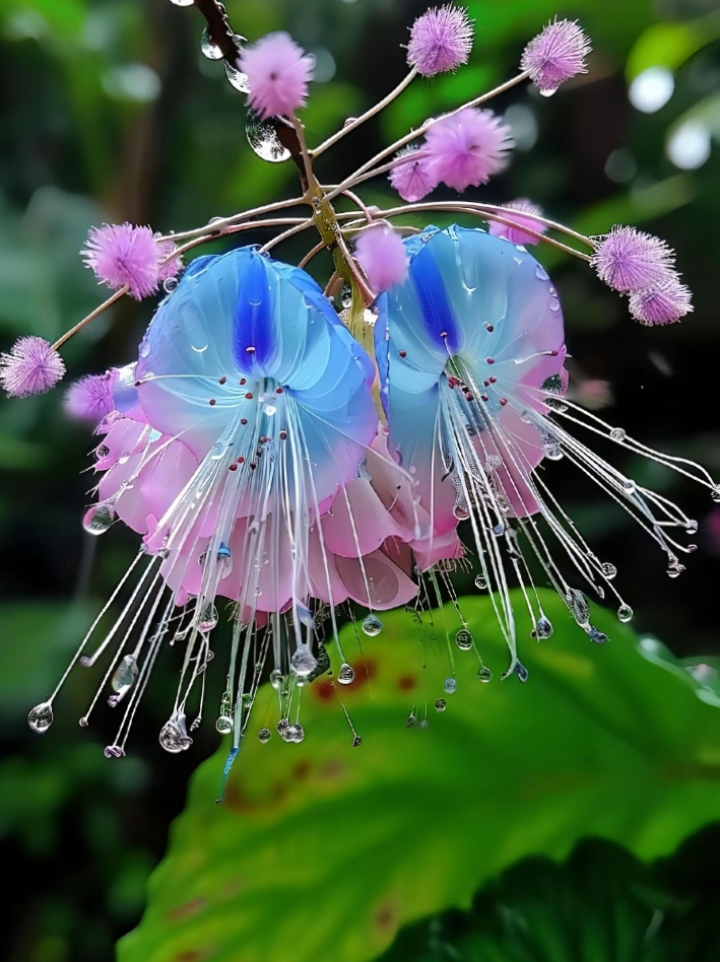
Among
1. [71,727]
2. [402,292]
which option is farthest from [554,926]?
[402,292]

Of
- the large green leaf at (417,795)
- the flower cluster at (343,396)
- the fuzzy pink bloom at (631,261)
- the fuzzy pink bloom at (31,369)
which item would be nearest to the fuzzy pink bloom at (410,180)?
the flower cluster at (343,396)

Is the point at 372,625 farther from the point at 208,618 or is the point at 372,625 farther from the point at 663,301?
the point at 663,301

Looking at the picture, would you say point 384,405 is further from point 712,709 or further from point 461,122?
point 712,709

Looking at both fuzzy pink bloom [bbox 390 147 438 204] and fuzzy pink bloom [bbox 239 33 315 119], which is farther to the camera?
fuzzy pink bloom [bbox 390 147 438 204]

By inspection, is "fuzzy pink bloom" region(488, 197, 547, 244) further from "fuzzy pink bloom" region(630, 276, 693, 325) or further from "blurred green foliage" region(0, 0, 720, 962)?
"blurred green foliage" region(0, 0, 720, 962)

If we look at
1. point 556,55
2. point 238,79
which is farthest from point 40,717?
point 556,55

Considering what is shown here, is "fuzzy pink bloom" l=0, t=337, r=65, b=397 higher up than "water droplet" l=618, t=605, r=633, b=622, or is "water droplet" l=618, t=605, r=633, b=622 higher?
"fuzzy pink bloom" l=0, t=337, r=65, b=397

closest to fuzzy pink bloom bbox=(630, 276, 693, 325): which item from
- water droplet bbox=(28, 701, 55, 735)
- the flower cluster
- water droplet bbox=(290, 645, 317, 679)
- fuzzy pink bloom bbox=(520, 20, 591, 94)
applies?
the flower cluster
